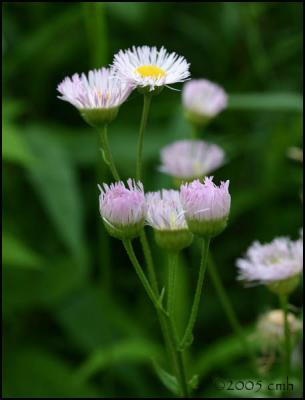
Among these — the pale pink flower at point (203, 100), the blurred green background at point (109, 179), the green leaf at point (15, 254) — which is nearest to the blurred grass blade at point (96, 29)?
the blurred green background at point (109, 179)

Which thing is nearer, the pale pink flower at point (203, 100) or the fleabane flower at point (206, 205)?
the fleabane flower at point (206, 205)

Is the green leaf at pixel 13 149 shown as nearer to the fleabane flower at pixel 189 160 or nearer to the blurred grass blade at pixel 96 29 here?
the blurred grass blade at pixel 96 29

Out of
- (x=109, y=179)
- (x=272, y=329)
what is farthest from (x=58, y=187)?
(x=272, y=329)

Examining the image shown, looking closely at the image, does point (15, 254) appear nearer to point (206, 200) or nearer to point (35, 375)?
point (35, 375)

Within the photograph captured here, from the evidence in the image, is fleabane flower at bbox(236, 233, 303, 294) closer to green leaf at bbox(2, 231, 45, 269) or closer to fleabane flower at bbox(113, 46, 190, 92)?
fleabane flower at bbox(113, 46, 190, 92)

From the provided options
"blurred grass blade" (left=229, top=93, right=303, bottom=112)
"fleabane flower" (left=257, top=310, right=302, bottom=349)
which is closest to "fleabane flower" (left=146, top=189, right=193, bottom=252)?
"fleabane flower" (left=257, top=310, right=302, bottom=349)

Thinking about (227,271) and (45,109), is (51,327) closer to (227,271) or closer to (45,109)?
(227,271)
